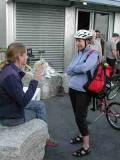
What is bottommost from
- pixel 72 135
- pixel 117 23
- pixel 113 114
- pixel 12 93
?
pixel 72 135

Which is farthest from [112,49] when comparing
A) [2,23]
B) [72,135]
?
[72,135]

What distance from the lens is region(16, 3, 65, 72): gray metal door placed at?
10.4m

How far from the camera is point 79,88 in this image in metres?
4.77

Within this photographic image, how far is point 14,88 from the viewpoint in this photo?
3.92 metres

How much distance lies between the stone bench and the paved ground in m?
0.67

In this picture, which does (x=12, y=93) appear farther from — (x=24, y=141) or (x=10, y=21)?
(x=10, y=21)

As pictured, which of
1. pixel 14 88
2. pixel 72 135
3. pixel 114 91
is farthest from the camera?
pixel 114 91

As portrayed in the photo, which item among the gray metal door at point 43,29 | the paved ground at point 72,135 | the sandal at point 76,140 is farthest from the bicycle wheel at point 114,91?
the gray metal door at point 43,29

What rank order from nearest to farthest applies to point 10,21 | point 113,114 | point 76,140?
point 76,140, point 113,114, point 10,21

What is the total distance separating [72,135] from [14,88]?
88.7 inches

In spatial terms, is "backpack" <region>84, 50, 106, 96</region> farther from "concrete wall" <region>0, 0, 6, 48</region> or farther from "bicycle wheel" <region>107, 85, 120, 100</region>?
"concrete wall" <region>0, 0, 6, 48</region>

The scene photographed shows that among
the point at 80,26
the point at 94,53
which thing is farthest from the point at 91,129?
the point at 80,26

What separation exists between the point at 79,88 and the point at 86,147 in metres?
0.93

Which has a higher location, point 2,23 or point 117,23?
point 117,23
